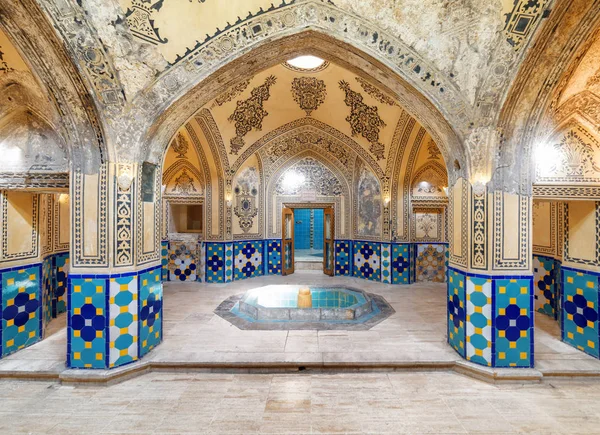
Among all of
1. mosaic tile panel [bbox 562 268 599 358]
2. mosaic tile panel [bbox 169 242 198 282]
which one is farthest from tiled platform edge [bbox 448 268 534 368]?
mosaic tile panel [bbox 169 242 198 282]

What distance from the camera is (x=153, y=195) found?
392 centimetres

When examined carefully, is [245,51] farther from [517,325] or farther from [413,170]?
[413,170]

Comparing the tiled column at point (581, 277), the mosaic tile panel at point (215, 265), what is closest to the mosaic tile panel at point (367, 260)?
the mosaic tile panel at point (215, 265)

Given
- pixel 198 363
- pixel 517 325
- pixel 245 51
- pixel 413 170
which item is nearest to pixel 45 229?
pixel 198 363

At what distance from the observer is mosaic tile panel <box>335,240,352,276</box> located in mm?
8773

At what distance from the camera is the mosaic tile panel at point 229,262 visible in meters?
7.94

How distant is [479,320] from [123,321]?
4042mm

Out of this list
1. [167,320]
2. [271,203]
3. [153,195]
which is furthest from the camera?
[271,203]

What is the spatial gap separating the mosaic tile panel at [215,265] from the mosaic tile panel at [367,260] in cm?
359

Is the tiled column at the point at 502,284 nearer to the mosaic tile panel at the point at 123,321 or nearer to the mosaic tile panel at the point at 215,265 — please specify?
the mosaic tile panel at the point at 123,321

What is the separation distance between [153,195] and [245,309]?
100 inches

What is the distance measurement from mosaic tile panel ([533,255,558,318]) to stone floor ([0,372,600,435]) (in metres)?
2.41

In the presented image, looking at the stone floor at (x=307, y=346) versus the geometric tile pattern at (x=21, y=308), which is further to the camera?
the geometric tile pattern at (x=21, y=308)

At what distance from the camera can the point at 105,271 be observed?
3471mm
